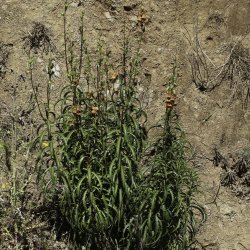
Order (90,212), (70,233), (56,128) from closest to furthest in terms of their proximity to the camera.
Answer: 1. (90,212)
2. (70,233)
3. (56,128)

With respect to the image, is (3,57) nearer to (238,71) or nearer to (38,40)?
(38,40)

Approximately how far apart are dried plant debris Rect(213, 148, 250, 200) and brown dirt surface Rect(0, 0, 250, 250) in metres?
0.03

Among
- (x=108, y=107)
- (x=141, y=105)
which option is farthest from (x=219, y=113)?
(x=108, y=107)

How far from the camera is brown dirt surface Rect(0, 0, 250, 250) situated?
318 inches

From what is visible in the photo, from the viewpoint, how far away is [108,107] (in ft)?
24.4

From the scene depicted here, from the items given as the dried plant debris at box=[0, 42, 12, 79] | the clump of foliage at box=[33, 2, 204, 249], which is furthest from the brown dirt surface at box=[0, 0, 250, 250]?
the clump of foliage at box=[33, 2, 204, 249]

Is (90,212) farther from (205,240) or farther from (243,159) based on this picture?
(243,159)

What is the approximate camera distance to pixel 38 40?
8.41 meters

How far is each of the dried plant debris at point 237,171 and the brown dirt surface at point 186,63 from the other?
25mm

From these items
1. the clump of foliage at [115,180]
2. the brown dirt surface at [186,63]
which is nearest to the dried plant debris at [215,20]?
the brown dirt surface at [186,63]

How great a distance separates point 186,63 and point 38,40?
1.98 metres

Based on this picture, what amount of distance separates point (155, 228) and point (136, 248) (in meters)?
0.40

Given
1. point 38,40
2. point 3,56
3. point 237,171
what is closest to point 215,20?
point 237,171

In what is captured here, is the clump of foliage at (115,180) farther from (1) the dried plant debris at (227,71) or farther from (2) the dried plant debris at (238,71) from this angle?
(2) the dried plant debris at (238,71)
